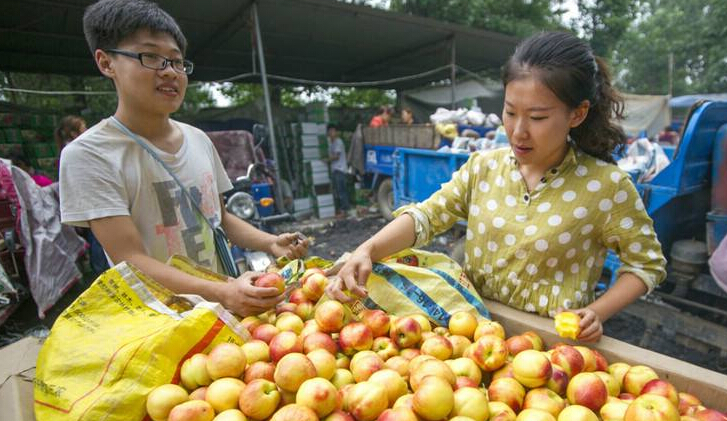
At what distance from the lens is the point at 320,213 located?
10.6 metres

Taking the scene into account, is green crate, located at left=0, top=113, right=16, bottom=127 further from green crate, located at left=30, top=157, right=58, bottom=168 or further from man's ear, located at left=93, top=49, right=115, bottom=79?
man's ear, located at left=93, top=49, right=115, bottom=79

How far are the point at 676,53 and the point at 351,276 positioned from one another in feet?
147

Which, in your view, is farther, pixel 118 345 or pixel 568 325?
pixel 568 325

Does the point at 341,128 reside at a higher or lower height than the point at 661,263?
higher

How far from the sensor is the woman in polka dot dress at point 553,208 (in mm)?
1458

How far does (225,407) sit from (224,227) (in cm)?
118

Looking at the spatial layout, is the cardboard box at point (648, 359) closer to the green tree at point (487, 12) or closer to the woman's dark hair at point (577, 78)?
the woman's dark hair at point (577, 78)

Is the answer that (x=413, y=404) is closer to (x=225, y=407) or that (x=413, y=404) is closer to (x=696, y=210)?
(x=225, y=407)

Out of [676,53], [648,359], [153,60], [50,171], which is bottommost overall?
[648,359]

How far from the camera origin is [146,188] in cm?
164

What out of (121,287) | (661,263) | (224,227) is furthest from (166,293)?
(661,263)

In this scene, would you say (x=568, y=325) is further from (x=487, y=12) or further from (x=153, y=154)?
(x=487, y=12)

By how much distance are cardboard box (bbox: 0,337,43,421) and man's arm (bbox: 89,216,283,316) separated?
42 cm

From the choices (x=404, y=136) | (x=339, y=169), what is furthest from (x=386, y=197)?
(x=339, y=169)
